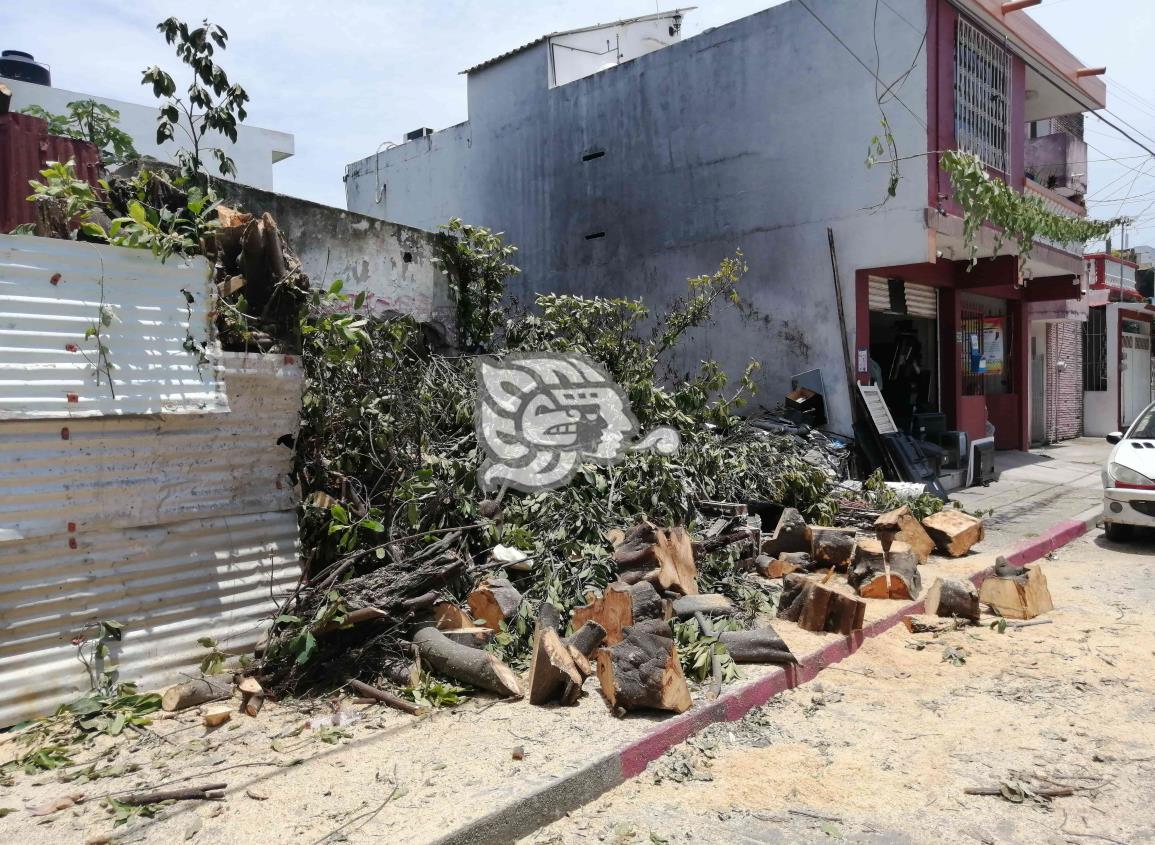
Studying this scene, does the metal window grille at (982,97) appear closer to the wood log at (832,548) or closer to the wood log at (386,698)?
the wood log at (832,548)

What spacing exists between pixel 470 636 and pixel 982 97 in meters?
11.9

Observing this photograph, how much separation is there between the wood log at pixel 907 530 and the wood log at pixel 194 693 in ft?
19.5

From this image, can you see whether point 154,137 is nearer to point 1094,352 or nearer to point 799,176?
point 799,176

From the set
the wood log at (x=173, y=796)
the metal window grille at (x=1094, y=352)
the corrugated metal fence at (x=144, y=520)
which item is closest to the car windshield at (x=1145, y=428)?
the corrugated metal fence at (x=144, y=520)

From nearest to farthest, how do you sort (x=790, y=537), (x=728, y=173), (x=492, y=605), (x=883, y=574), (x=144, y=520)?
1. (x=144, y=520)
2. (x=492, y=605)
3. (x=883, y=574)
4. (x=790, y=537)
5. (x=728, y=173)

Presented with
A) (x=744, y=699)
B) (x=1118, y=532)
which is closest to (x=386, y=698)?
(x=744, y=699)

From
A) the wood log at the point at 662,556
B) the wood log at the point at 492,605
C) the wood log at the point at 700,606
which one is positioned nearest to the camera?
the wood log at the point at 492,605

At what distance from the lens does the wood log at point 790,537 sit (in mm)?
7382

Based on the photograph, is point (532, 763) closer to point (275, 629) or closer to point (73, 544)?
point (275, 629)

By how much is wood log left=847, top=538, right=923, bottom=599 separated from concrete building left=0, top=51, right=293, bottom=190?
11.2 meters

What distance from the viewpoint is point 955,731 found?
13.6 ft

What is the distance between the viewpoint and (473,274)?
10.1 meters

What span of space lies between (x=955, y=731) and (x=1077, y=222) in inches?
398

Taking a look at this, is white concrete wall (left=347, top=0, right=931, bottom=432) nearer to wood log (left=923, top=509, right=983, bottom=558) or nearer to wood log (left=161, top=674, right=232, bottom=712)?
wood log (left=923, top=509, right=983, bottom=558)
